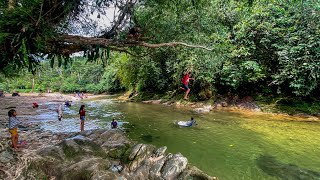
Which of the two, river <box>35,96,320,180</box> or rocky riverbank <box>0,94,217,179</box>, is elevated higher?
rocky riverbank <box>0,94,217,179</box>

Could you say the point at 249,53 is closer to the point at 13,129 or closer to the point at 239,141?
the point at 239,141

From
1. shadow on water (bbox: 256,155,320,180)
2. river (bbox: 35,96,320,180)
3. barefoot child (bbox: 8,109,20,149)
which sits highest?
barefoot child (bbox: 8,109,20,149)

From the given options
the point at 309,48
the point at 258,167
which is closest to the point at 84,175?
the point at 258,167

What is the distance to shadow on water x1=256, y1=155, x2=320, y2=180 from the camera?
27.2 ft

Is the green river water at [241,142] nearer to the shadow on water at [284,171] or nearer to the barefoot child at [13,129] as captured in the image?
the shadow on water at [284,171]

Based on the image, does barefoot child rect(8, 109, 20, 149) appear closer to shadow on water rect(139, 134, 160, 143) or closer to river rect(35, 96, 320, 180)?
river rect(35, 96, 320, 180)

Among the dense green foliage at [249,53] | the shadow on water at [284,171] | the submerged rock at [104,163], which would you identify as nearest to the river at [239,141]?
the shadow on water at [284,171]

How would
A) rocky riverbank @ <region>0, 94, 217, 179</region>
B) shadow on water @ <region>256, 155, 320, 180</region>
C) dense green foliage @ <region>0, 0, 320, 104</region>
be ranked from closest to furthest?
rocky riverbank @ <region>0, 94, 217, 179</region>
shadow on water @ <region>256, 155, 320, 180</region>
dense green foliage @ <region>0, 0, 320, 104</region>

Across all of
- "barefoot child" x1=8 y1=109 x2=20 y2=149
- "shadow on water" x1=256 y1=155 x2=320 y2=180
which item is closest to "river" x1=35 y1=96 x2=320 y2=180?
"shadow on water" x1=256 y1=155 x2=320 y2=180

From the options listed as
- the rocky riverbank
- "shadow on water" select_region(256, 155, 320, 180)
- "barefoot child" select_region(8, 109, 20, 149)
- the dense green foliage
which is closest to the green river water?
"shadow on water" select_region(256, 155, 320, 180)

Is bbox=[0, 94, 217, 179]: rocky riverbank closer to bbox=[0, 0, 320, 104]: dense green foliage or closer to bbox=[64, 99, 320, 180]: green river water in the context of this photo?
bbox=[64, 99, 320, 180]: green river water

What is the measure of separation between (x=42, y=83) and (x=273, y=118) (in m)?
64.4

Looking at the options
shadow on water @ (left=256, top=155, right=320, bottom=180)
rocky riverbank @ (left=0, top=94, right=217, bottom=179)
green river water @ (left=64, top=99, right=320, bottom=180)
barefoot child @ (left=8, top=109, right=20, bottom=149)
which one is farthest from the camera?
green river water @ (left=64, top=99, right=320, bottom=180)

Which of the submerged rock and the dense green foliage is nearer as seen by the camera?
the submerged rock
